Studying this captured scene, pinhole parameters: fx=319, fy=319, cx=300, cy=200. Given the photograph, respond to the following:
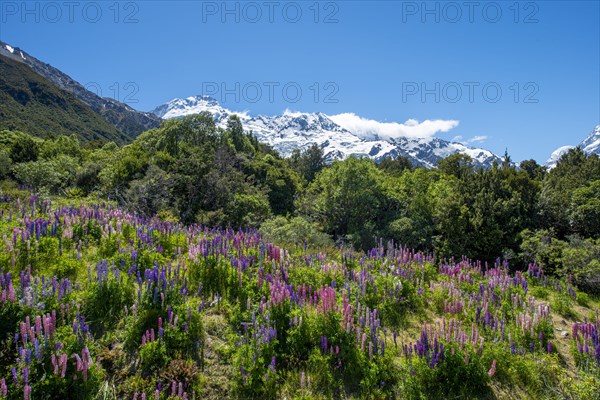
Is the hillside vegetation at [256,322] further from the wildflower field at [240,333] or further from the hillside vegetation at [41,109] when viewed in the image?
the hillside vegetation at [41,109]

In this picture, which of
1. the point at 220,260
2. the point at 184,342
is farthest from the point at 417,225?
the point at 184,342

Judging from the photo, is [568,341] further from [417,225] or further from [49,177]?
[49,177]

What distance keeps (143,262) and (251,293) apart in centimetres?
252

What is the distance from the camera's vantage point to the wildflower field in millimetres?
4340

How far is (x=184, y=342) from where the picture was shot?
492 centimetres

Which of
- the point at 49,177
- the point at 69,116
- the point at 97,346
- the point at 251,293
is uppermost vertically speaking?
the point at 69,116

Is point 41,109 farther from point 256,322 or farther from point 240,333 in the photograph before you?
point 256,322

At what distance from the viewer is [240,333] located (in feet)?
18.1

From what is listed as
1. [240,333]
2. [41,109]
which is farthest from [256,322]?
[41,109]

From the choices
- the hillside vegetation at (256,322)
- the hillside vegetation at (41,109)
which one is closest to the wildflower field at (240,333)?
the hillside vegetation at (256,322)

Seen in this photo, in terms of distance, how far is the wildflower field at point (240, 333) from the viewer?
14.2 feet

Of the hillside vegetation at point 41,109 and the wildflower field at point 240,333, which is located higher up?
the hillside vegetation at point 41,109

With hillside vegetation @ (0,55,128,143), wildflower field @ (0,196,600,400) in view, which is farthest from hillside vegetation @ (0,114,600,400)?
hillside vegetation @ (0,55,128,143)

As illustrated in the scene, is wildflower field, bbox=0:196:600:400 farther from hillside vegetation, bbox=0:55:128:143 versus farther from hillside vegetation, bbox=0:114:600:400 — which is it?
hillside vegetation, bbox=0:55:128:143
